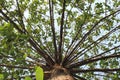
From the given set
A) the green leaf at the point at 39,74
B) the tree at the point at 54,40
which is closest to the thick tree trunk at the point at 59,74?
the tree at the point at 54,40

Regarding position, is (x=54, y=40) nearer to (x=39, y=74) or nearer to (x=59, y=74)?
(x=59, y=74)

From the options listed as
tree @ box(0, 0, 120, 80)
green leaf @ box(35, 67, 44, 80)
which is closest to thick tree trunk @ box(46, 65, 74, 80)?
tree @ box(0, 0, 120, 80)

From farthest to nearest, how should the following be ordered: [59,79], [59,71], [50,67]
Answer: [50,67] → [59,71] → [59,79]

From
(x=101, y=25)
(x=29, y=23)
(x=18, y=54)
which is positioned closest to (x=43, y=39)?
(x=29, y=23)

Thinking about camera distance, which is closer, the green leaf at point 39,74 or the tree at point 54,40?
the green leaf at point 39,74

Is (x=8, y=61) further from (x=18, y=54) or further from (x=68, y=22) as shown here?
(x=68, y=22)

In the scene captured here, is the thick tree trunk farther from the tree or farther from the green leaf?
the green leaf

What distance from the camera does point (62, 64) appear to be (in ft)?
20.1

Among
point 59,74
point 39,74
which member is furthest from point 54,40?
point 39,74

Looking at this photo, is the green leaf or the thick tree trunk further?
the thick tree trunk

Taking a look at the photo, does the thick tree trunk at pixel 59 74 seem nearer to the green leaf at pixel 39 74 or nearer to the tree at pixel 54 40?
the tree at pixel 54 40

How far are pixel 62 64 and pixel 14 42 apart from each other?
205 centimetres

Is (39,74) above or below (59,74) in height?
below

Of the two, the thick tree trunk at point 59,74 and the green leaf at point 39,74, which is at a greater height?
the thick tree trunk at point 59,74
